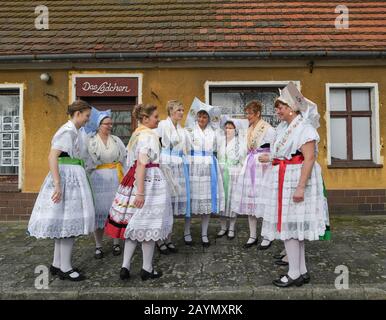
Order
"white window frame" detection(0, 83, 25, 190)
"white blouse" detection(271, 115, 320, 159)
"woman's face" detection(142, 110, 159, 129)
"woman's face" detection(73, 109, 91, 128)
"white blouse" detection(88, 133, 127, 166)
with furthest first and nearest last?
"white window frame" detection(0, 83, 25, 190) < "white blouse" detection(88, 133, 127, 166) < "woman's face" detection(73, 109, 91, 128) < "woman's face" detection(142, 110, 159, 129) < "white blouse" detection(271, 115, 320, 159)

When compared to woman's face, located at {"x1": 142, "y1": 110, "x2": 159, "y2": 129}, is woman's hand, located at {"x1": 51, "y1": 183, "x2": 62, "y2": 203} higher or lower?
lower

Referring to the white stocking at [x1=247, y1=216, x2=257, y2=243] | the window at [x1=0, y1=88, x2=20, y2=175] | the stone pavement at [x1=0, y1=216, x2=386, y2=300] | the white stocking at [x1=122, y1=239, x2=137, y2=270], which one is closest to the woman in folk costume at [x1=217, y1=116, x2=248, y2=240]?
the white stocking at [x1=247, y1=216, x2=257, y2=243]

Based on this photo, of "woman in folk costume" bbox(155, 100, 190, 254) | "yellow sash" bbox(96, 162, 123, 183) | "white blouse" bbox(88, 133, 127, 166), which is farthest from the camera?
"woman in folk costume" bbox(155, 100, 190, 254)

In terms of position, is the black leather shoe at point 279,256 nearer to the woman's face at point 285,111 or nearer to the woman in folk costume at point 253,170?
the woman in folk costume at point 253,170

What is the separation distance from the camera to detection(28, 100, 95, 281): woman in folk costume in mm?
3783

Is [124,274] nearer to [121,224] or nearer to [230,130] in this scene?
[121,224]

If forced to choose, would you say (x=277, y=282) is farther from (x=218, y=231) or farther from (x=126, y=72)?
(x=126, y=72)

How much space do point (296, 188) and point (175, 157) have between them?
1854 mm

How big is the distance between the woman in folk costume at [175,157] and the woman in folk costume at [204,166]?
0.13 meters

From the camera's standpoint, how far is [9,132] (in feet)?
24.7

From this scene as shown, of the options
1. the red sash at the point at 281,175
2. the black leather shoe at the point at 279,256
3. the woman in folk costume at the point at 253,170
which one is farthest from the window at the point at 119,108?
the red sash at the point at 281,175

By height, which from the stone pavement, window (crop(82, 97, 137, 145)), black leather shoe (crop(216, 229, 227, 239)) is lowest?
the stone pavement

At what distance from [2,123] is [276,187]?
6397 millimetres

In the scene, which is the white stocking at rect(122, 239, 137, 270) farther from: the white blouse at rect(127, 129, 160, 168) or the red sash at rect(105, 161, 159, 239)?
the white blouse at rect(127, 129, 160, 168)
